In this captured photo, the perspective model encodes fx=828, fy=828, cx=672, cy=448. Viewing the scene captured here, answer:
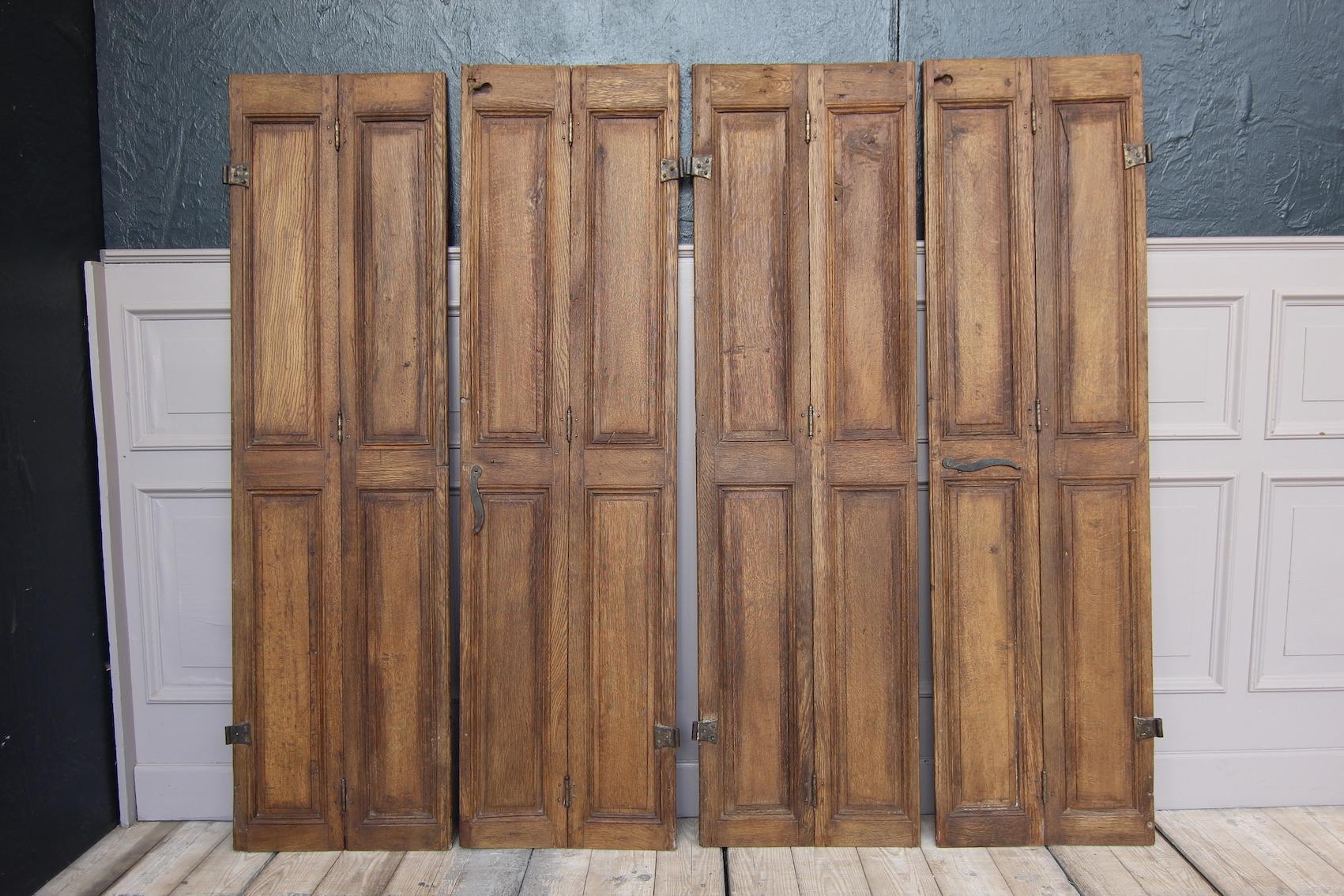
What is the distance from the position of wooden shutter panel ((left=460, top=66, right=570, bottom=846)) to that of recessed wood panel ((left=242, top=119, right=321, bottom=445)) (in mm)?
457

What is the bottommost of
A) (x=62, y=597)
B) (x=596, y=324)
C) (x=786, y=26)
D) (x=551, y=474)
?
(x=62, y=597)

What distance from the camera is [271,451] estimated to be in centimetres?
243

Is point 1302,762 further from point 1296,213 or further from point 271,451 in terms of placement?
point 271,451

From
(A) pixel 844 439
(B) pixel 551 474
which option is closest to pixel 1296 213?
(A) pixel 844 439

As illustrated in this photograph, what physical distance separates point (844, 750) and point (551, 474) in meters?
1.18

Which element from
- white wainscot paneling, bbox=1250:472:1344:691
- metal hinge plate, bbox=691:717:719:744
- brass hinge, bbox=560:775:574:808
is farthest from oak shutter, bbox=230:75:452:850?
white wainscot paneling, bbox=1250:472:1344:691

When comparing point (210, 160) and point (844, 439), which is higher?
point (210, 160)

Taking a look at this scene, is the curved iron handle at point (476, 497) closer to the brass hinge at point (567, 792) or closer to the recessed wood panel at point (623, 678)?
the recessed wood panel at point (623, 678)

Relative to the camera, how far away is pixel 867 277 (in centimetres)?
243

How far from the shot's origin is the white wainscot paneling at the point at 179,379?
258 cm

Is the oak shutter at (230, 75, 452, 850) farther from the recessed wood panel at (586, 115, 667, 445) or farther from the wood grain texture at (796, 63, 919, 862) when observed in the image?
the wood grain texture at (796, 63, 919, 862)

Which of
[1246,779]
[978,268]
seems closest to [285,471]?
[978,268]

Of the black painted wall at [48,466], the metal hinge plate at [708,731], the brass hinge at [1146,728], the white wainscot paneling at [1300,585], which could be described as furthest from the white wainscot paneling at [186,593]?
the white wainscot paneling at [1300,585]

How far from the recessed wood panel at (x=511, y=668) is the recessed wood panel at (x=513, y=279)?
0.26 meters
